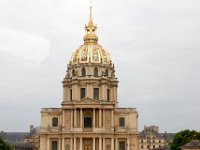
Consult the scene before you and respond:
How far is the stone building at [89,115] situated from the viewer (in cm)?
8638

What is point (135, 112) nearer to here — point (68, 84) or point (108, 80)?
point (108, 80)

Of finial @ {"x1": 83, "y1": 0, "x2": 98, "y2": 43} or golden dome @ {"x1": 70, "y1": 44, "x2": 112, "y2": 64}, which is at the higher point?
finial @ {"x1": 83, "y1": 0, "x2": 98, "y2": 43}

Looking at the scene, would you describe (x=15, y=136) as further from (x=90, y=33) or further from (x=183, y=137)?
(x=183, y=137)

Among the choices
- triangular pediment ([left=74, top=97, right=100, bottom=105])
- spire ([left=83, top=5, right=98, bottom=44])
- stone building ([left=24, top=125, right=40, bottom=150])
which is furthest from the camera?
stone building ([left=24, top=125, right=40, bottom=150])

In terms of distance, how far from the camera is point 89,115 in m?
88.5

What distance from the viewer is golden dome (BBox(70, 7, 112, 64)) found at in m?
93.7

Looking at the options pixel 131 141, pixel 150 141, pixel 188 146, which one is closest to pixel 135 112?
pixel 131 141

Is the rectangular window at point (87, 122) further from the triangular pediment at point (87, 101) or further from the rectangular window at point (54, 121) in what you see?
the rectangular window at point (54, 121)

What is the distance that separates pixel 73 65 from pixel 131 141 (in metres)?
19.1

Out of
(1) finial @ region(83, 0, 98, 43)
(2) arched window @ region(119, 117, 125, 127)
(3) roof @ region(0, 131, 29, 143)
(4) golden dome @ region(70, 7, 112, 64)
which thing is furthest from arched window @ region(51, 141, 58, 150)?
(3) roof @ region(0, 131, 29, 143)

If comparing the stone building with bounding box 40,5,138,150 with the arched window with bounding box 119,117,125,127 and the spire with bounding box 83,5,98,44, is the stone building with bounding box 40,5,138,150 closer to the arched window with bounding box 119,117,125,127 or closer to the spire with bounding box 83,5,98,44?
the arched window with bounding box 119,117,125,127

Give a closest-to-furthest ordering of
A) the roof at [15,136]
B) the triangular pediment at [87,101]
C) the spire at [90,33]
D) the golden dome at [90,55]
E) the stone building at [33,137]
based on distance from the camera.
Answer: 1. the triangular pediment at [87,101]
2. the golden dome at [90,55]
3. the spire at [90,33]
4. the stone building at [33,137]
5. the roof at [15,136]

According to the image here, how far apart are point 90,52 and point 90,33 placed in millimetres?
5106

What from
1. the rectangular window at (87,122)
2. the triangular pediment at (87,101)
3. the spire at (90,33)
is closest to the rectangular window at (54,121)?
the rectangular window at (87,122)
